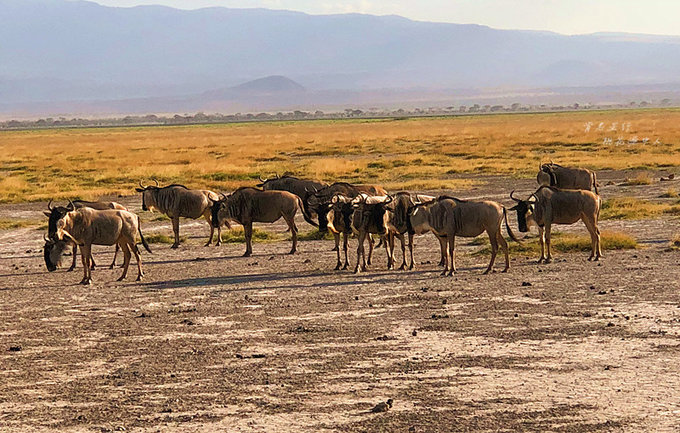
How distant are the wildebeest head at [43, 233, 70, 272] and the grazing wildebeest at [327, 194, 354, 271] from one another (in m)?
4.61

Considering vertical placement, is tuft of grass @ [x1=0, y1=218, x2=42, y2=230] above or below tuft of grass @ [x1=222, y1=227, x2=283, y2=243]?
below

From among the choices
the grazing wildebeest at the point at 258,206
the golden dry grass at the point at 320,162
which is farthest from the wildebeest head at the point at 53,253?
the golden dry grass at the point at 320,162

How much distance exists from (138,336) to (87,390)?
2.43m

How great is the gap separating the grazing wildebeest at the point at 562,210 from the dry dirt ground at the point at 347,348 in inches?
19.1

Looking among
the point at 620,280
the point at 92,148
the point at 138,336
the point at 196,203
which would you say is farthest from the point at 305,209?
the point at 92,148

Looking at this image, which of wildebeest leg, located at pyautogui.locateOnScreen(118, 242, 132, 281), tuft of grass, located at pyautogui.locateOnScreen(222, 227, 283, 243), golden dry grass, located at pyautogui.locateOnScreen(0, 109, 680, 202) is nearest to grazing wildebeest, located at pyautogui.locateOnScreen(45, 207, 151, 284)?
wildebeest leg, located at pyautogui.locateOnScreen(118, 242, 132, 281)

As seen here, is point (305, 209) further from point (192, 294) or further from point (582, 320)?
point (582, 320)

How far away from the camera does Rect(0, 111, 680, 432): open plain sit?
8836 mm

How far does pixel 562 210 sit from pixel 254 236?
756cm

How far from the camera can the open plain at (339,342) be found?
8836 millimetres

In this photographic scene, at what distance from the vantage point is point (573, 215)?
1767cm

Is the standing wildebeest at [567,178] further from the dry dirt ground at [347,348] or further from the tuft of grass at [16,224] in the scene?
the tuft of grass at [16,224]

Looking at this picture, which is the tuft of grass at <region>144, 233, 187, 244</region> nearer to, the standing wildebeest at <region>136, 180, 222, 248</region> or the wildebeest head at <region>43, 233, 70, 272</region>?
the standing wildebeest at <region>136, 180, 222, 248</region>

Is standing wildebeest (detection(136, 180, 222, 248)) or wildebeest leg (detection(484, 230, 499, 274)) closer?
wildebeest leg (detection(484, 230, 499, 274))
